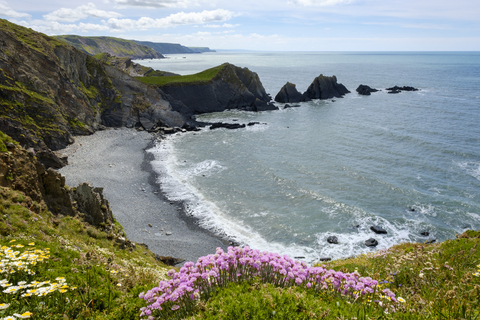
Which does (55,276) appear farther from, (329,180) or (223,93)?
(223,93)

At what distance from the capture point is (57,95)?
48.4 metres

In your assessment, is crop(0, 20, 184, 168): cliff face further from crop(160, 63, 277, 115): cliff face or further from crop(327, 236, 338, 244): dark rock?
crop(327, 236, 338, 244): dark rock

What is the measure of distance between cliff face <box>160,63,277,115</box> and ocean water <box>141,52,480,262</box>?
19444 mm

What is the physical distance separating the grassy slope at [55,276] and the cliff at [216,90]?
210 feet

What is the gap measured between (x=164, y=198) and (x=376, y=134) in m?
42.7

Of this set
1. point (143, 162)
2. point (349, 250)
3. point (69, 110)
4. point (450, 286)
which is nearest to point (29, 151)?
point (450, 286)

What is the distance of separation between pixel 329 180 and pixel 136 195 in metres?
23.3

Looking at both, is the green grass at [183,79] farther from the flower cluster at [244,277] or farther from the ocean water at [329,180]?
the flower cluster at [244,277]

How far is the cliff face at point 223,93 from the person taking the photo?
77.1 meters

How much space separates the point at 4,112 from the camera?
38375 millimetres

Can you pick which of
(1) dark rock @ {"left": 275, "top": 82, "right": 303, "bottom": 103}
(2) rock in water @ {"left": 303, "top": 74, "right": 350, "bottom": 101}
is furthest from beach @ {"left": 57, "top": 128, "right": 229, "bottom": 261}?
(2) rock in water @ {"left": 303, "top": 74, "right": 350, "bottom": 101}

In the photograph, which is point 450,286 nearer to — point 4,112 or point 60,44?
point 4,112

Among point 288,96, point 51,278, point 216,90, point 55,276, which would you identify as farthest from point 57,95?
point 288,96

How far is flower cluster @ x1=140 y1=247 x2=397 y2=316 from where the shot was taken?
19.8 ft
